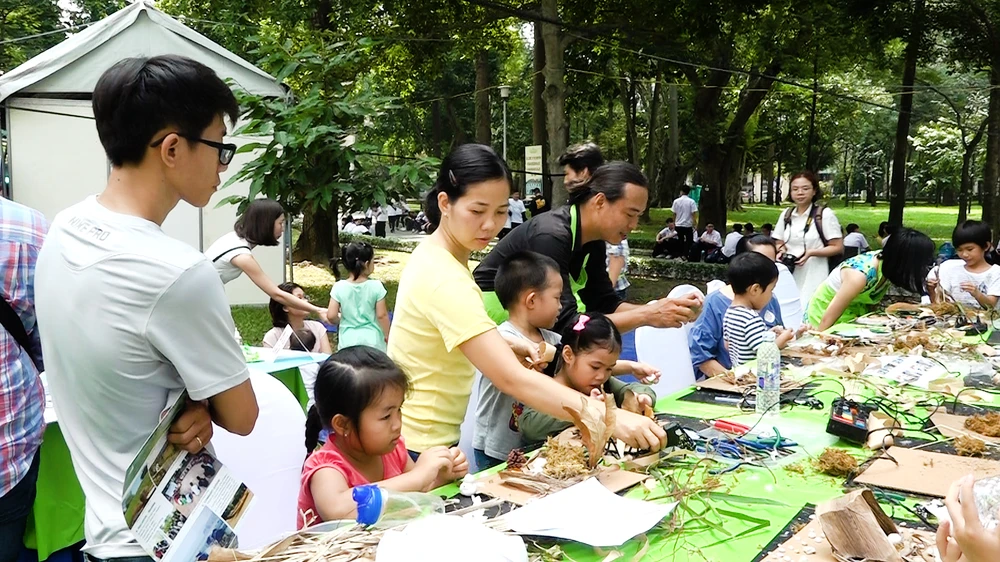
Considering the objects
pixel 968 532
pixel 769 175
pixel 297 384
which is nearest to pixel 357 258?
pixel 297 384

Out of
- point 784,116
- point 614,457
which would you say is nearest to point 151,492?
point 614,457

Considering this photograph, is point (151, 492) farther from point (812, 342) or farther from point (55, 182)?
point (55, 182)

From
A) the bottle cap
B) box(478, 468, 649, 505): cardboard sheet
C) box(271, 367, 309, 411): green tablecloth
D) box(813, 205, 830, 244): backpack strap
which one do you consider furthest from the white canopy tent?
the bottle cap

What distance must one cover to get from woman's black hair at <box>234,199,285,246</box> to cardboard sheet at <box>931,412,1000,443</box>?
341cm

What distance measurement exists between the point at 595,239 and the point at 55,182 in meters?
7.30

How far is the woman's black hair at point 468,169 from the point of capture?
6.59 feet

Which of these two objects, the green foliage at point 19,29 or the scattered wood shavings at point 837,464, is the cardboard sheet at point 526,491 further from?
the green foliage at point 19,29

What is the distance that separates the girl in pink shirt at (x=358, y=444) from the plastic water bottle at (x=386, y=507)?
0.73 feet

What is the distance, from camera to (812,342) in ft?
12.3

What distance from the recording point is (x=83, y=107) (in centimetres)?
778

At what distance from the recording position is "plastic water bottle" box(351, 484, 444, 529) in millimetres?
1443

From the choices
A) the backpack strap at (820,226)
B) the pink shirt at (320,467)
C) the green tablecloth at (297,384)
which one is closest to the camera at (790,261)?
the backpack strap at (820,226)

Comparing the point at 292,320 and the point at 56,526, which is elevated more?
the point at 292,320

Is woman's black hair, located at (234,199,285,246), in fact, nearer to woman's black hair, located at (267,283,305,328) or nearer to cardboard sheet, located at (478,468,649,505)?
woman's black hair, located at (267,283,305,328)
